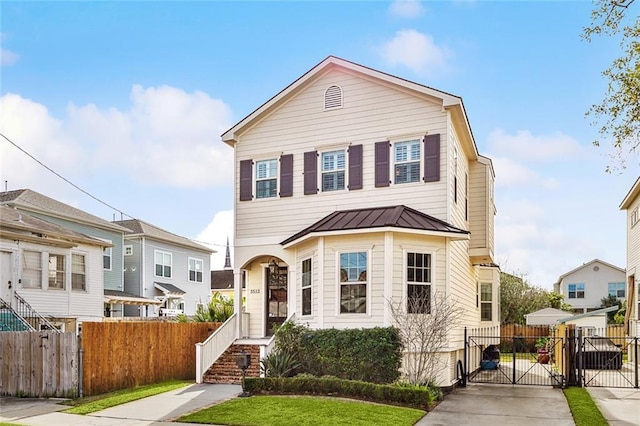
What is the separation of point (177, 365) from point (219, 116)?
8.50 m

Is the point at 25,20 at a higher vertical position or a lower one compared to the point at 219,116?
higher

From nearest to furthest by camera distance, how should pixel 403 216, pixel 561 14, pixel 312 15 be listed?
pixel 561 14 → pixel 312 15 → pixel 403 216

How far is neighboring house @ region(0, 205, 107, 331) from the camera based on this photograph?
2062cm

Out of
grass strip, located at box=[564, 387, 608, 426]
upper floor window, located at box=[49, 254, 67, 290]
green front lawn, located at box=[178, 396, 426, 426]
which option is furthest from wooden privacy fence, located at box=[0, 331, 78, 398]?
grass strip, located at box=[564, 387, 608, 426]

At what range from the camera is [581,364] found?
16453 millimetres

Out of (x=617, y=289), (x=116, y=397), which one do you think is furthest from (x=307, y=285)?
(x=617, y=289)

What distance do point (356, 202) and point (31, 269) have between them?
1203 cm

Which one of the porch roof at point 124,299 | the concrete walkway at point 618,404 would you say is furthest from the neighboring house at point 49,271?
the concrete walkway at point 618,404

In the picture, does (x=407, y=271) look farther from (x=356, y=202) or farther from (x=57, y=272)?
(x=57, y=272)

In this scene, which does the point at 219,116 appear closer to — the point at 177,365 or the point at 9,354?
the point at 177,365

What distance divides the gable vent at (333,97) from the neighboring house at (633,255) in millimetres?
12730

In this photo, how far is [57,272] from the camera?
75.2ft

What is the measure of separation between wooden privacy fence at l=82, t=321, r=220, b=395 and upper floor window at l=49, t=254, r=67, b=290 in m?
7.21

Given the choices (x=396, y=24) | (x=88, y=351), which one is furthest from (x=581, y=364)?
(x=88, y=351)
